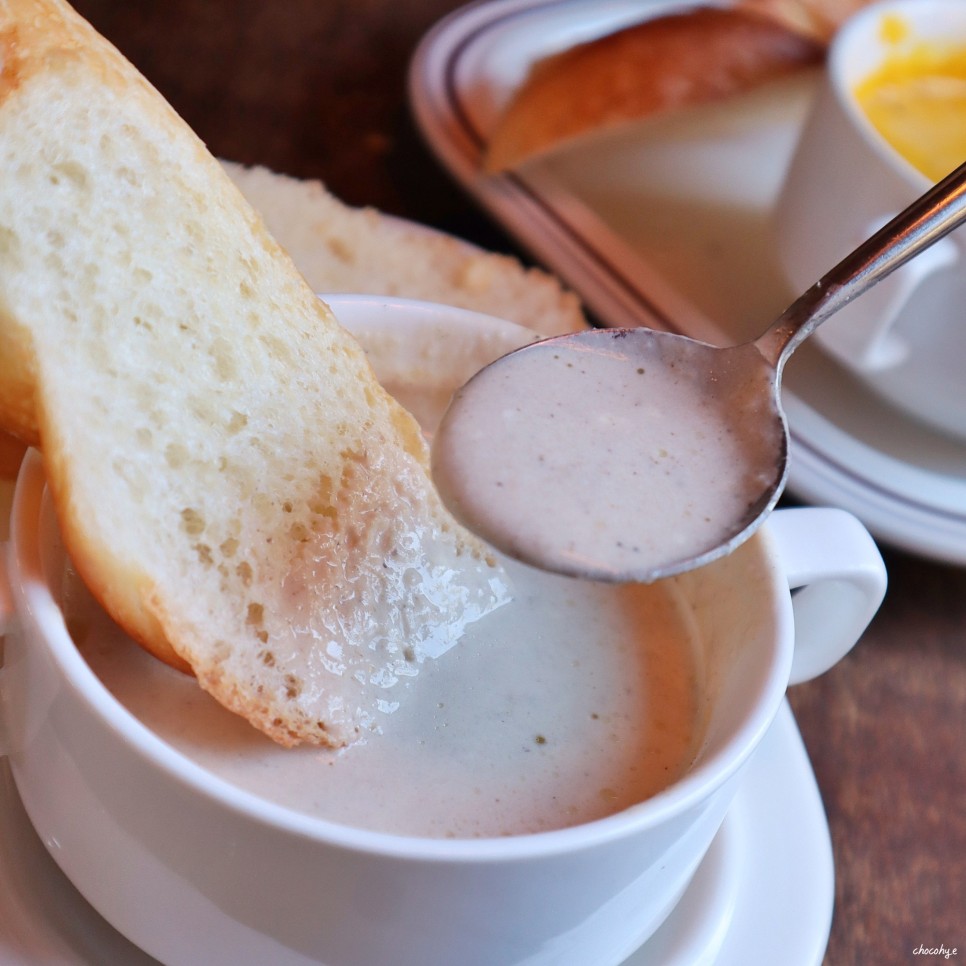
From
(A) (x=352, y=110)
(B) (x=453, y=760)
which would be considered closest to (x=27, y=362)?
(B) (x=453, y=760)

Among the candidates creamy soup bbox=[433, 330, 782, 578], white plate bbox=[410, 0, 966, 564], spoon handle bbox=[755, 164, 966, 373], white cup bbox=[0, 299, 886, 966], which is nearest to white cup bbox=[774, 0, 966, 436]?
white plate bbox=[410, 0, 966, 564]

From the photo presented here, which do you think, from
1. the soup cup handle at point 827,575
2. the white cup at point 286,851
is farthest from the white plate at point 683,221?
the white cup at point 286,851

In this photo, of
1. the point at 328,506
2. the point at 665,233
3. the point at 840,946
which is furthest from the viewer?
the point at 665,233

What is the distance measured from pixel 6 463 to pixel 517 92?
988 mm

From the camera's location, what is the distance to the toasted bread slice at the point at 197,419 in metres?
0.57

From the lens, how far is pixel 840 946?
33.6 inches

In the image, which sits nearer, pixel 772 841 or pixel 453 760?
pixel 453 760

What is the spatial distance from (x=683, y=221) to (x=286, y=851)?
1.14 metres

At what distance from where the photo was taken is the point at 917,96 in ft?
4.57

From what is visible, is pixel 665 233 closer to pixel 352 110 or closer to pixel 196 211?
pixel 352 110

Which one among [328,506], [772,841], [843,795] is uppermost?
[328,506]

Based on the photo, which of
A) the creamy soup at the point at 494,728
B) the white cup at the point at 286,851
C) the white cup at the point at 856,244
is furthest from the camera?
the white cup at the point at 856,244

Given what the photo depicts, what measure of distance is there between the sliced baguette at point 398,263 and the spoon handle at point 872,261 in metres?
0.40

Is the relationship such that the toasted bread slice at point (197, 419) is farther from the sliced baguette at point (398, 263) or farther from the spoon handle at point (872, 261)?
the sliced baguette at point (398, 263)
